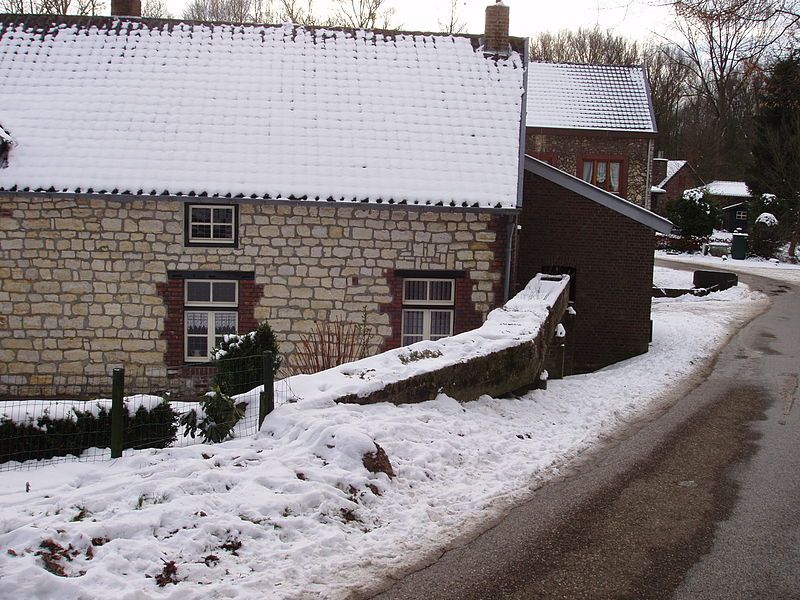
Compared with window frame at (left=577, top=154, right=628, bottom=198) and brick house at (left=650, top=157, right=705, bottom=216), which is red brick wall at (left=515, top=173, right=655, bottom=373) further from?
brick house at (left=650, top=157, right=705, bottom=216)

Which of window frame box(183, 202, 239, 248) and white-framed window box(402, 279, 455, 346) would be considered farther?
white-framed window box(402, 279, 455, 346)

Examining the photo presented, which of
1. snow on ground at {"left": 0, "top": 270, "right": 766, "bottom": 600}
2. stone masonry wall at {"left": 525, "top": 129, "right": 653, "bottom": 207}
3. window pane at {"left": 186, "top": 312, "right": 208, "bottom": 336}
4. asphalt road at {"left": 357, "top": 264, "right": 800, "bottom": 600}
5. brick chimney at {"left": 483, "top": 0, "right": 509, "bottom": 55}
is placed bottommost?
asphalt road at {"left": 357, "top": 264, "right": 800, "bottom": 600}

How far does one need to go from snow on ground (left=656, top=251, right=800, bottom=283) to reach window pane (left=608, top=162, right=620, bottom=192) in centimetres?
655

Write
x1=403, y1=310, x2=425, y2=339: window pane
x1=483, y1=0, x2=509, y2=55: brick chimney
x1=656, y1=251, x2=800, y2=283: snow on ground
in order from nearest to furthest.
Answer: x1=403, y1=310, x2=425, y2=339: window pane, x1=483, y1=0, x2=509, y2=55: brick chimney, x1=656, y1=251, x2=800, y2=283: snow on ground

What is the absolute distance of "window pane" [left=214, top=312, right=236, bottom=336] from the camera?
14938 millimetres

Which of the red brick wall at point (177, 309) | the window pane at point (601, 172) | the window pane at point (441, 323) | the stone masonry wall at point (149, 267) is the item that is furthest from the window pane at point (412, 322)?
the window pane at point (601, 172)

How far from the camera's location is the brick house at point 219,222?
14.5 m

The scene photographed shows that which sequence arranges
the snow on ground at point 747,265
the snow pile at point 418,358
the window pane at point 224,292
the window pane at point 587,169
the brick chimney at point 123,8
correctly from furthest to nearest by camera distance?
the snow on ground at point 747,265 → the window pane at point 587,169 → the brick chimney at point 123,8 → the window pane at point 224,292 → the snow pile at point 418,358

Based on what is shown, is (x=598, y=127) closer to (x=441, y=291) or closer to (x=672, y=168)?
(x=441, y=291)

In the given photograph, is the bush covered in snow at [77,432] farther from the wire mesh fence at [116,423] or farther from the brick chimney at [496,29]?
the brick chimney at [496,29]

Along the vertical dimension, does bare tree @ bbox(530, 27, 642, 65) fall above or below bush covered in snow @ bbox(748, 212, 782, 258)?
above

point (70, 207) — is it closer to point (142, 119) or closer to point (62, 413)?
point (142, 119)

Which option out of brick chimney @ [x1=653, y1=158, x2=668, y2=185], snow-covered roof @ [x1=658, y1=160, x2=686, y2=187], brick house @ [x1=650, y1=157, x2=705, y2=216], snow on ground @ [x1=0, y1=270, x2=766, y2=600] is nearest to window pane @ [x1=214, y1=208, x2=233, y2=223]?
snow on ground @ [x1=0, y1=270, x2=766, y2=600]

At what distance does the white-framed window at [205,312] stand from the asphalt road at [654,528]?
7851 millimetres
